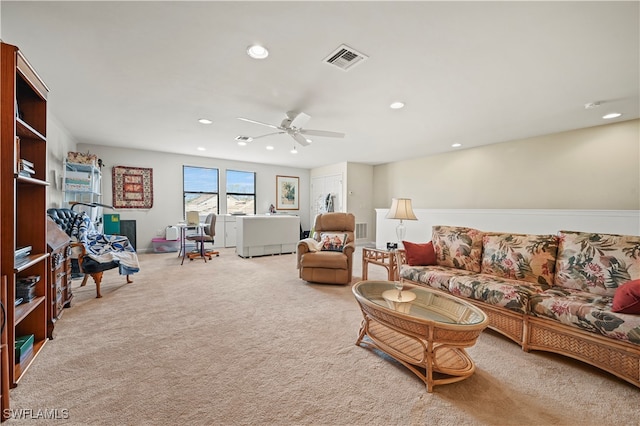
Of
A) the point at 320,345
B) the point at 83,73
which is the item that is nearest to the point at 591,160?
the point at 320,345

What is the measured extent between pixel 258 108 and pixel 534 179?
16.1 feet

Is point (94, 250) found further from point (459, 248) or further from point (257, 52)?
point (459, 248)

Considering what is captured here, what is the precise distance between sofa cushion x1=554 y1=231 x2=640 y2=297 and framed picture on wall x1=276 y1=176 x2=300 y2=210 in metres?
6.74

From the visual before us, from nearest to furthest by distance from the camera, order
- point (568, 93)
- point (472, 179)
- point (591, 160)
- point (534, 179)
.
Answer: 1. point (568, 93)
2. point (591, 160)
3. point (534, 179)
4. point (472, 179)

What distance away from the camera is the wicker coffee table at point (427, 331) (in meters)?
1.56

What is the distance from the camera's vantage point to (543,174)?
4598 mm

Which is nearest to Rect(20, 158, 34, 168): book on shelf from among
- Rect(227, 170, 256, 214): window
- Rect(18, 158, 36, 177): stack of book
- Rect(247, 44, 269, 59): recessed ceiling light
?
Rect(18, 158, 36, 177): stack of book

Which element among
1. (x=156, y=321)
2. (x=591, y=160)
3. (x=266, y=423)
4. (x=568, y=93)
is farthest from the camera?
(x=591, y=160)

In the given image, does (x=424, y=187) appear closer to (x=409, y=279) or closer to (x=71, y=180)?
(x=409, y=279)

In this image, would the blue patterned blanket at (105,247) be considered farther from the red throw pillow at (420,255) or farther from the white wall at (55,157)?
the red throw pillow at (420,255)

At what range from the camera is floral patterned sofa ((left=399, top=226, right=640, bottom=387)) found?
1647 mm

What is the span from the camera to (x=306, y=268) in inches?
147

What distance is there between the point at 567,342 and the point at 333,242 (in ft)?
8.84

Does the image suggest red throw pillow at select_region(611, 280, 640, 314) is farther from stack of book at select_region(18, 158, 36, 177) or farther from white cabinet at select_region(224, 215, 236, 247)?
white cabinet at select_region(224, 215, 236, 247)
